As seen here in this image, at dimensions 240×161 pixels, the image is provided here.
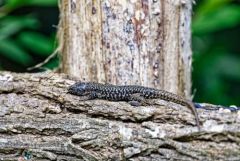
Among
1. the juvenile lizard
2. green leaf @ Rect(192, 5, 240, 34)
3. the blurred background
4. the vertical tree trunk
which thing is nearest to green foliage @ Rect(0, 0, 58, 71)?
the blurred background

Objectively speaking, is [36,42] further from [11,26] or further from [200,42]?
[200,42]

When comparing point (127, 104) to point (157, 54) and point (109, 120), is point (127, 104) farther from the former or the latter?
point (157, 54)

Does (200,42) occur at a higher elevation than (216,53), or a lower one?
higher

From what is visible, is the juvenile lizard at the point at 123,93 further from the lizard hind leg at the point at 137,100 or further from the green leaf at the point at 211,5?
the green leaf at the point at 211,5

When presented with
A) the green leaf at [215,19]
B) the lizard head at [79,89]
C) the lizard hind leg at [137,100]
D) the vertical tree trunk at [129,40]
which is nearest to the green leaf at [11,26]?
the vertical tree trunk at [129,40]

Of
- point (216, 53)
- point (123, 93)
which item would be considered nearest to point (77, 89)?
point (123, 93)

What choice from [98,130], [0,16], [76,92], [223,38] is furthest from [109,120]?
[223,38]
